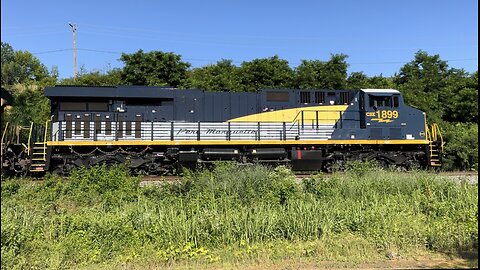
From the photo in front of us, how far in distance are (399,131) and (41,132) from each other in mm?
13965

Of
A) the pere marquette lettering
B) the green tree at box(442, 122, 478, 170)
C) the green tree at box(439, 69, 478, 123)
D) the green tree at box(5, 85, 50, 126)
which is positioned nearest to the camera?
the pere marquette lettering

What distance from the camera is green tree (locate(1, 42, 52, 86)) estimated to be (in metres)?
35.4

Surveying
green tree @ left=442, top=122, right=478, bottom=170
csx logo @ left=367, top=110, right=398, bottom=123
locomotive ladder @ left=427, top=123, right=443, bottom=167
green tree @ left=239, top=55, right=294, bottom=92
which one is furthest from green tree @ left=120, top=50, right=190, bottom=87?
green tree @ left=442, top=122, right=478, bottom=170

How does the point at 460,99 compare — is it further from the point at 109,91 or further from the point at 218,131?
A: the point at 109,91

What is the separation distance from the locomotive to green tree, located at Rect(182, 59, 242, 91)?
699 centimetres

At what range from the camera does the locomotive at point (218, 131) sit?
13648 millimetres

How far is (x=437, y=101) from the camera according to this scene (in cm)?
2161

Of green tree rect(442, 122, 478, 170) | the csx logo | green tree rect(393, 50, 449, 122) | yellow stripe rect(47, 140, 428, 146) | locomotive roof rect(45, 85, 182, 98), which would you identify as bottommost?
green tree rect(442, 122, 478, 170)

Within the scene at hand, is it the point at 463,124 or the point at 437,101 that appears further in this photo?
the point at 437,101

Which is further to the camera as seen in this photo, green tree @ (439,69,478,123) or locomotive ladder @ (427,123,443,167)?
green tree @ (439,69,478,123)

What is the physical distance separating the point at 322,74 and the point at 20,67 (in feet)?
101

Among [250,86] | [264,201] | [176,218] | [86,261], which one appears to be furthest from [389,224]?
[250,86]

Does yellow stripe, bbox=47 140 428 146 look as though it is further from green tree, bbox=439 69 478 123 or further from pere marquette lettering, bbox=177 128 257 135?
green tree, bbox=439 69 478 123

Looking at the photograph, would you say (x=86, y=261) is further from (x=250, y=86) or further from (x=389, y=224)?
(x=250, y=86)
